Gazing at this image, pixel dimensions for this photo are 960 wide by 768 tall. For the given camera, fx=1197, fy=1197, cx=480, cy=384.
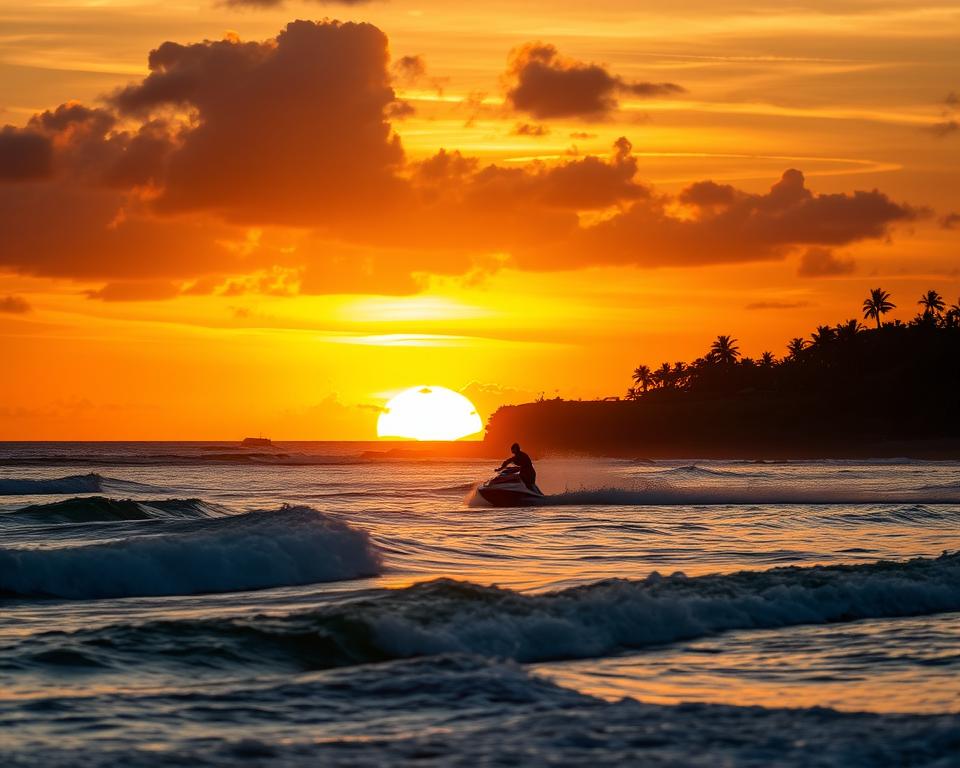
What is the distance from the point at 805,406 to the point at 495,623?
140275 millimetres

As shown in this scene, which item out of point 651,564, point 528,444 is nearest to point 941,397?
point 528,444

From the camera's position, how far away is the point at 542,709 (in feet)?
34.5

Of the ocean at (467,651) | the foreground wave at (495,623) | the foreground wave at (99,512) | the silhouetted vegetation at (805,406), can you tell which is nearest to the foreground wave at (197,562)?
the ocean at (467,651)

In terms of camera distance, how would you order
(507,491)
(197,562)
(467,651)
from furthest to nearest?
(507,491)
(197,562)
(467,651)

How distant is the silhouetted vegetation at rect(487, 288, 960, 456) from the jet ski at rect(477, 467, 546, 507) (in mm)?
98332

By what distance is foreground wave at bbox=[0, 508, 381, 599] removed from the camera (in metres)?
19.4

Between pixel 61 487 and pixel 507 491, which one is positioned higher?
pixel 507 491

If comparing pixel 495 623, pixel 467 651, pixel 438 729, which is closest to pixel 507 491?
pixel 495 623

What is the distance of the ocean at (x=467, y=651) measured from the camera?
30.8 ft

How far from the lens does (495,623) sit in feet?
45.9

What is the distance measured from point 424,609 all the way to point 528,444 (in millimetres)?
167192

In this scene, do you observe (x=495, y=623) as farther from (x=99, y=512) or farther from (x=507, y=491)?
(x=507, y=491)

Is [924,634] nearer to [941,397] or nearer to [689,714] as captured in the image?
[689,714]

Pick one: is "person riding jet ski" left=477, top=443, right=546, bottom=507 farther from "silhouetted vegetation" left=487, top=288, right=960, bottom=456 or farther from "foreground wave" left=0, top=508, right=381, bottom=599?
"silhouetted vegetation" left=487, top=288, right=960, bottom=456
